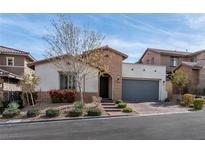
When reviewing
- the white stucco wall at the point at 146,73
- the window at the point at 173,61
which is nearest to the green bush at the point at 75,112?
the white stucco wall at the point at 146,73

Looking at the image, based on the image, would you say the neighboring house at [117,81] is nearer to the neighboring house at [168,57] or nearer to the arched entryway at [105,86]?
the arched entryway at [105,86]

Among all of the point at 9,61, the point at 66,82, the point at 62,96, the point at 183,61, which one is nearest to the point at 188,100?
the point at 66,82

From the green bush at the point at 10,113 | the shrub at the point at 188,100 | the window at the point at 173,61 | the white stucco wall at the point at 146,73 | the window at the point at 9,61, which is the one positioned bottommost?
the green bush at the point at 10,113

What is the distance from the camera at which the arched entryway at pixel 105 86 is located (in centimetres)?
2379

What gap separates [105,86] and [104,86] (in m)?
0.10

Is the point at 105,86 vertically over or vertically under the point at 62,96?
over

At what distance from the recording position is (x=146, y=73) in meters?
25.6

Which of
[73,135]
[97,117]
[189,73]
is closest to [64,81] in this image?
[97,117]

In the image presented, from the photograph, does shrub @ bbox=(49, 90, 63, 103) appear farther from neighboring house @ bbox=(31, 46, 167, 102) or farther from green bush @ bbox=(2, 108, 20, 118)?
green bush @ bbox=(2, 108, 20, 118)

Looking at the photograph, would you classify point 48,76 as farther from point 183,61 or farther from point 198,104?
point 183,61

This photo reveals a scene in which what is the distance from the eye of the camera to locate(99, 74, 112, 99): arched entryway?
78.1ft

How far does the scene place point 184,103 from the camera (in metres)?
22.6

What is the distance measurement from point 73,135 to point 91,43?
10332 mm

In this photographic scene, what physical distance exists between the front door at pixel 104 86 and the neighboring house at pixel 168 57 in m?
15.0
